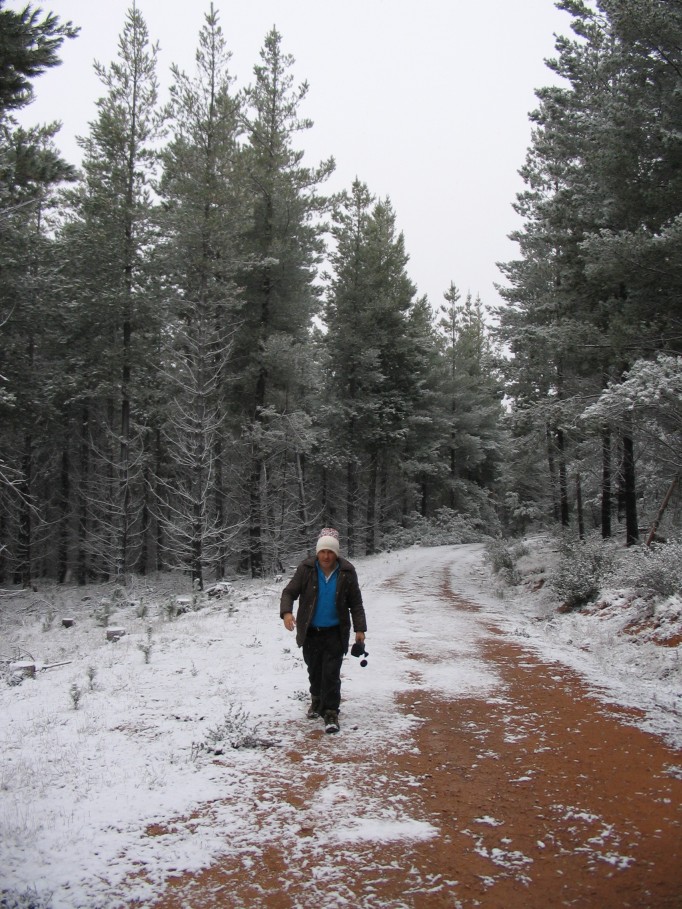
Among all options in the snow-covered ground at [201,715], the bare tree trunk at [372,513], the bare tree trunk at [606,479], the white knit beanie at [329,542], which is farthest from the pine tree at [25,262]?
the bare tree trunk at [606,479]

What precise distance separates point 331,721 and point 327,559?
1.61m

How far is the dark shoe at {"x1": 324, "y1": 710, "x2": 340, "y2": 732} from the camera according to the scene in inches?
220

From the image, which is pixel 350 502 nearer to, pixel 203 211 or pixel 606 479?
pixel 606 479

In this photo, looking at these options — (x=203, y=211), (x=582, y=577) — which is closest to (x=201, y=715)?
(x=582, y=577)

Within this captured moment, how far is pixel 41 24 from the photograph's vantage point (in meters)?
7.33

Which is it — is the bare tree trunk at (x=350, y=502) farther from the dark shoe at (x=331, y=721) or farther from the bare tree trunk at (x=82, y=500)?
the dark shoe at (x=331, y=721)

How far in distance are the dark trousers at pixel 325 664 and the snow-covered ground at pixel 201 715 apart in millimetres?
307

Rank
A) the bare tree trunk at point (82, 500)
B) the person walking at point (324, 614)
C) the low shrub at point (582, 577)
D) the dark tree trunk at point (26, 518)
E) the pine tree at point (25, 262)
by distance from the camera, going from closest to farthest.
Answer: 1. the person walking at point (324, 614)
2. the pine tree at point (25, 262)
3. the low shrub at point (582, 577)
4. the dark tree trunk at point (26, 518)
5. the bare tree trunk at point (82, 500)

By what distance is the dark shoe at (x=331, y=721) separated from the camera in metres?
5.59

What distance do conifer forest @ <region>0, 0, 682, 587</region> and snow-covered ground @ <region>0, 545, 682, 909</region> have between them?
158 inches

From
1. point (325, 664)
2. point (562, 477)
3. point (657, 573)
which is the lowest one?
point (325, 664)

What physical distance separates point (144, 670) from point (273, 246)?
16.0 metres

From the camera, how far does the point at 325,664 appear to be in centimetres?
602

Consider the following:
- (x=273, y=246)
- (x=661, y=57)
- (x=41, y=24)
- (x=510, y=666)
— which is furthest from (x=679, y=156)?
(x=273, y=246)
